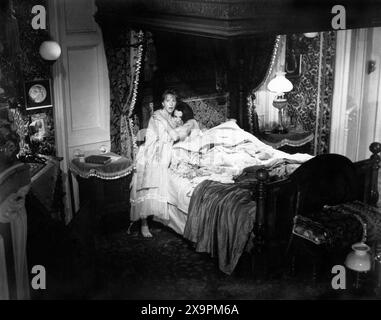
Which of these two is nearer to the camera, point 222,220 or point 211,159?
point 222,220

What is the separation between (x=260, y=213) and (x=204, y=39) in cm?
137

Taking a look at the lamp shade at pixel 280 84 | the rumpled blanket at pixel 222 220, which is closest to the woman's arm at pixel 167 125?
the rumpled blanket at pixel 222 220

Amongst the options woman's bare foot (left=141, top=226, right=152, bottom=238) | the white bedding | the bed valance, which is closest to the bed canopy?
the bed valance

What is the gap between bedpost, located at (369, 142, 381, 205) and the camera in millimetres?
3916

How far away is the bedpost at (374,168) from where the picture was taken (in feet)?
12.8

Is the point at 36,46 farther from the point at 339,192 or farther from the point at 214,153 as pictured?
the point at 339,192

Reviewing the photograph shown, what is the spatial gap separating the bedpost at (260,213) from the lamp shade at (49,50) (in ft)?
4.81

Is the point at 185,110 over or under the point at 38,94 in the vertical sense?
under

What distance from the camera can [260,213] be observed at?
11.4 ft

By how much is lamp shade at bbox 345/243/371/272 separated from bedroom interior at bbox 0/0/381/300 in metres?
0.03

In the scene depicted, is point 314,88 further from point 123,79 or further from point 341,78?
point 123,79

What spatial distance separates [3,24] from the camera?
3.03 m

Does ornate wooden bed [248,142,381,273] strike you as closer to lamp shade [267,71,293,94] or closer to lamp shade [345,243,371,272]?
lamp shade [345,243,371,272]

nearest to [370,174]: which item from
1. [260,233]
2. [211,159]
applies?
[260,233]
